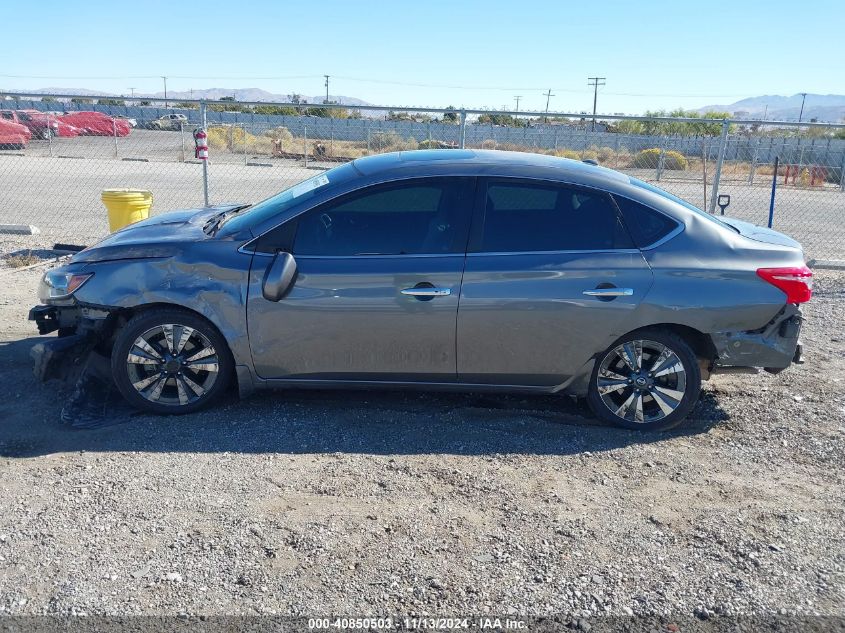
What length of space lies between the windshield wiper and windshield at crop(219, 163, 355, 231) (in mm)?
96

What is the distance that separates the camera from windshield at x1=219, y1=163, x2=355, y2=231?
5.08 meters

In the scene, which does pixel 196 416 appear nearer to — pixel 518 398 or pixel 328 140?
pixel 518 398

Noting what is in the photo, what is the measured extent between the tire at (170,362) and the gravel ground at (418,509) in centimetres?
15

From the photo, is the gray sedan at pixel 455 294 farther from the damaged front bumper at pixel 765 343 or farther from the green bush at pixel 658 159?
the green bush at pixel 658 159

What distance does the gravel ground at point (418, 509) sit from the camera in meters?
3.38

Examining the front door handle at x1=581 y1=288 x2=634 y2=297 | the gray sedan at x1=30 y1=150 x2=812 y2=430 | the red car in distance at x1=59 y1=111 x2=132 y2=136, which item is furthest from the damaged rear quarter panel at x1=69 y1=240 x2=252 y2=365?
the red car in distance at x1=59 y1=111 x2=132 y2=136

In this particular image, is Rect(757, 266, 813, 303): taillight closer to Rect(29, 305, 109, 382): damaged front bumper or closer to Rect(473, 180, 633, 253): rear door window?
Rect(473, 180, 633, 253): rear door window

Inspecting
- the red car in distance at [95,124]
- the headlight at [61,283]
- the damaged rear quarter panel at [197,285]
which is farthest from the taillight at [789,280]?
the red car in distance at [95,124]

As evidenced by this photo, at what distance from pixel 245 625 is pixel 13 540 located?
1376 mm

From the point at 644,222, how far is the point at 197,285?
2.96 m

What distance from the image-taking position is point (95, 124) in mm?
28750

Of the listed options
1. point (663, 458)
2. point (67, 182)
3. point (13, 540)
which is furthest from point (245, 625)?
point (67, 182)

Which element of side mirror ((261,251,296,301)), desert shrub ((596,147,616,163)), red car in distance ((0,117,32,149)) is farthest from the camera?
desert shrub ((596,147,616,163))

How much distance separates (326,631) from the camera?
10.3ft
